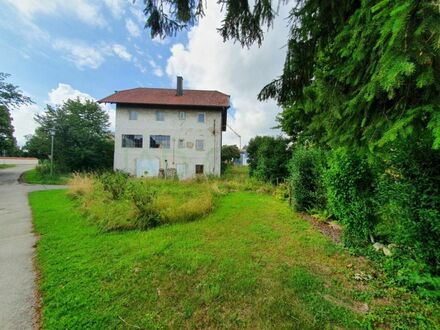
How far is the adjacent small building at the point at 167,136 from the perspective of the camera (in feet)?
70.4

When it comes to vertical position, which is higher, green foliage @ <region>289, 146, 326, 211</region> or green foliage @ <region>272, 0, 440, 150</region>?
green foliage @ <region>272, 0, 440, 150</region>

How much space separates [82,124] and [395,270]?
27.8 m

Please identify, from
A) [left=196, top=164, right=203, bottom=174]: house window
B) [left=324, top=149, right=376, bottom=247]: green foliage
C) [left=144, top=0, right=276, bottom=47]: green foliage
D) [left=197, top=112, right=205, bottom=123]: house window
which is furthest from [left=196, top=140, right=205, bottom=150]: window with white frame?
[left=144, top=0, right=276, bottom=47]: green foliage

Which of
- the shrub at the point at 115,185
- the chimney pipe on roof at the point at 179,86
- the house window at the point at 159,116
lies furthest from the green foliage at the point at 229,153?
the shrub at the point at 115,185

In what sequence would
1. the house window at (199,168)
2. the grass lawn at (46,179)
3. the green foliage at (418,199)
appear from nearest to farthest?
the green foliage at (418,199) < the grass lawn at (46,179) < the house window at (199,168)

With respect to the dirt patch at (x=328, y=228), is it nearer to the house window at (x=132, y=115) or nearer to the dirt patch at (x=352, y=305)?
the dirt patch at (x=352, y=305)

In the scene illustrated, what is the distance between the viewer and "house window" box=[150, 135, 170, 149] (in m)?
21.7

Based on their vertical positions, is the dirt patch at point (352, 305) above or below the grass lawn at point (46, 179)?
below

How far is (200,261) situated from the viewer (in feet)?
12.4

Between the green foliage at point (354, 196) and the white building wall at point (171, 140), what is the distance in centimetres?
1679

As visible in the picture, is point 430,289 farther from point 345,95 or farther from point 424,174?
point 345,95

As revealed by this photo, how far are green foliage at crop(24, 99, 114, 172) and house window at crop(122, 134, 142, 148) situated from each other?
442cm

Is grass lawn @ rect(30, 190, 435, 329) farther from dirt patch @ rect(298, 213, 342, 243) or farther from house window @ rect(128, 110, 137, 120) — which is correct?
house window @ rect(128, 110, 137, 120)

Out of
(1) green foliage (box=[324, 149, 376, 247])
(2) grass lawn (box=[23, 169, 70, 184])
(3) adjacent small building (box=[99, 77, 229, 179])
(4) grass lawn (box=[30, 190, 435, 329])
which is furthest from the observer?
(3) adjacent small building (box=[99, 77, 229, 179])
